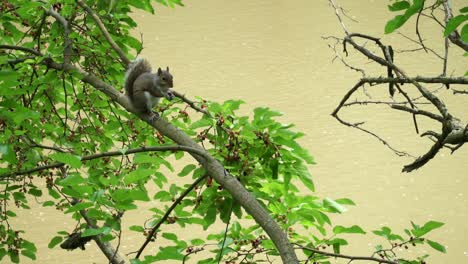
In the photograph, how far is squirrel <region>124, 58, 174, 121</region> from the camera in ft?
5.38

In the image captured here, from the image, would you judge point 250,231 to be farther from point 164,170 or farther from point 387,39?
point 387,39

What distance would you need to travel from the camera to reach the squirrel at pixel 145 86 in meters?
1.64

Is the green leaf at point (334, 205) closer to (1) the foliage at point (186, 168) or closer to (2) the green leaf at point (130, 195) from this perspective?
(1) the foliage at point (186, 168)

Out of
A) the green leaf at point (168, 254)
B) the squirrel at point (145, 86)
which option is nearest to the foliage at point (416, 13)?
the green leaf at point (168, 254)

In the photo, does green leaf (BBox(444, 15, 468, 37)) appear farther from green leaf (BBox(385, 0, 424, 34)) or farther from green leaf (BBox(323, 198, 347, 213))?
green leaf (BBox(323, 198, 347, 213))

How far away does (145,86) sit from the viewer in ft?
5.53

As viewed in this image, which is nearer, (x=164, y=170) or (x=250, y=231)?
(x=250, y=231)

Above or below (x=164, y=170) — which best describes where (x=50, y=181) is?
below

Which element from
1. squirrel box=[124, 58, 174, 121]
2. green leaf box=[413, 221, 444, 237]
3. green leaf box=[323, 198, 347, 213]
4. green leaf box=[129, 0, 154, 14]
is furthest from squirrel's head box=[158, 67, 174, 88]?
green leaf box=[413, 221, 444, 237]

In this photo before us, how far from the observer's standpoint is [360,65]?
221 inches

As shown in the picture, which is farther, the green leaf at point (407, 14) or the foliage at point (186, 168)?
the foliage at point (186, 168)

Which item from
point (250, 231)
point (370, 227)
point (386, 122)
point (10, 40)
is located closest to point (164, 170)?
point (370, 227)

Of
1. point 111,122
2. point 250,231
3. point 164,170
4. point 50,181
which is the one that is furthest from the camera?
point 164,170

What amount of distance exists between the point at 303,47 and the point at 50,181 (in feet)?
15.5
